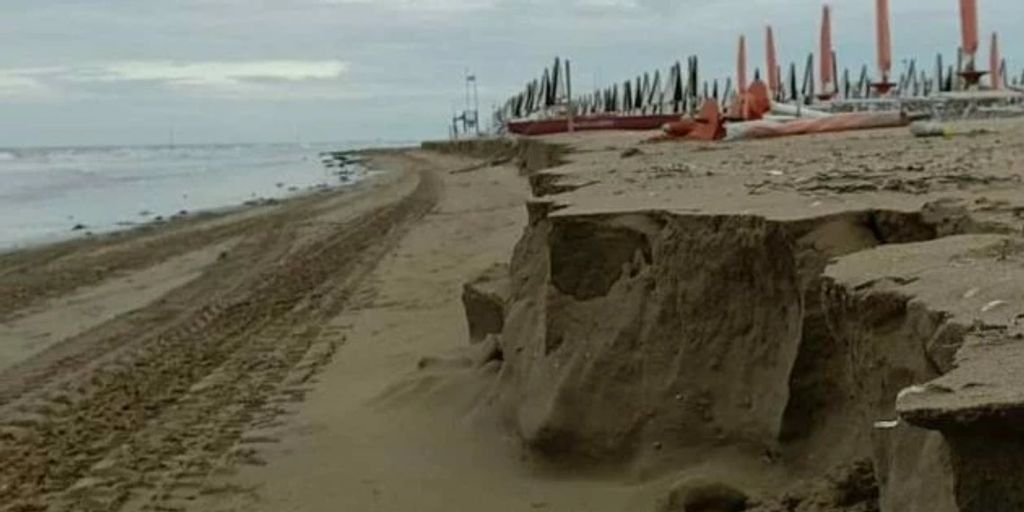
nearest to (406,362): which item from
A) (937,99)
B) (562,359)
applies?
(562,359)

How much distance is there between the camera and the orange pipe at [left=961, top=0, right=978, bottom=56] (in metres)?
17.6

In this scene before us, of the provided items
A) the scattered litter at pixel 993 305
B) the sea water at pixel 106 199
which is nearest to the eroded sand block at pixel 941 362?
the scattered litter at pixel 993 305

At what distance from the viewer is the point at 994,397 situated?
224 cm

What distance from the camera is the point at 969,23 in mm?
17719

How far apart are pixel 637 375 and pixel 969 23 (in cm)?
1389

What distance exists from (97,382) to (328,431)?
2.70 metres

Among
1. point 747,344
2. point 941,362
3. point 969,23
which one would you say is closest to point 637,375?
point 747,344

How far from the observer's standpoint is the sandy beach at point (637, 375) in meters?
3.25

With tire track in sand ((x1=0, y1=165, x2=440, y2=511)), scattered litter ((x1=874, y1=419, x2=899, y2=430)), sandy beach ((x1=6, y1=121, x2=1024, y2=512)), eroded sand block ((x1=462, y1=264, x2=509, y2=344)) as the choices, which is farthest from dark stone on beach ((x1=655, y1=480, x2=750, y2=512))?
eroded sand block ((x1=462, y1=264, x2=509, y2=344))

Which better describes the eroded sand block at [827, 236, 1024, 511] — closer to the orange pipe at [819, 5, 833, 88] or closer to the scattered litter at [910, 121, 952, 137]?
the scattered litter at [910, 121, 952, 137]

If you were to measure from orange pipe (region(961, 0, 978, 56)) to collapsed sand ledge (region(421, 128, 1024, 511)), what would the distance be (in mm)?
12418

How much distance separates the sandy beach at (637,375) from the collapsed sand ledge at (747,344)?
10 mm

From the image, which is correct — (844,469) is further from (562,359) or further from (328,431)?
(328,431)

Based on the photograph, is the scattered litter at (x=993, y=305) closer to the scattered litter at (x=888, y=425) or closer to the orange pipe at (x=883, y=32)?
the scattered litter at (x=888, y=425)
